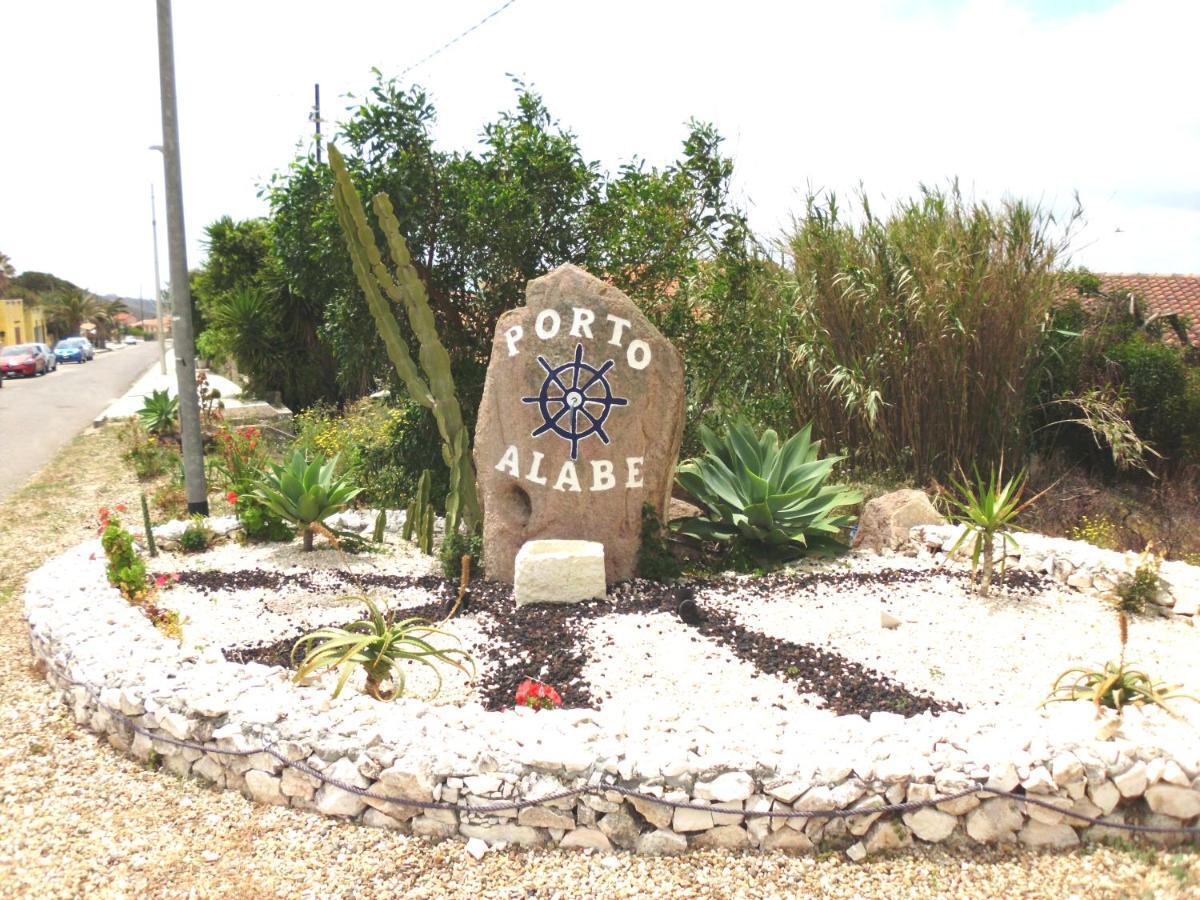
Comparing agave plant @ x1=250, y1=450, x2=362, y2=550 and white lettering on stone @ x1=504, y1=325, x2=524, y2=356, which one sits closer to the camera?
white lettering on stone @ x1=504, y1=325, x2=524, y2=356

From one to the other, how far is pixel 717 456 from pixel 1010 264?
9.77ft

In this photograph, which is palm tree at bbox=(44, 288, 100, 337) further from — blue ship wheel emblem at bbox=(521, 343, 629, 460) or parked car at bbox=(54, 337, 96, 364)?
blue ship wheel emblem at bbox=(521, 343, 629, 460)

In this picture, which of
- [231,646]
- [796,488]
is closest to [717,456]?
[796,488]

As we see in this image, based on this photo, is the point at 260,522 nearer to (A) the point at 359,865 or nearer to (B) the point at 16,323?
(A) the point at 359,865

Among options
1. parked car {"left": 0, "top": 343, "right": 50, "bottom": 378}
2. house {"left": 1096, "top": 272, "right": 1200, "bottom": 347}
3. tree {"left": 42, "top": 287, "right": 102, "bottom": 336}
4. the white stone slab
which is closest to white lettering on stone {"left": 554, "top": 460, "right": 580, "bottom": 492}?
the white stone slab

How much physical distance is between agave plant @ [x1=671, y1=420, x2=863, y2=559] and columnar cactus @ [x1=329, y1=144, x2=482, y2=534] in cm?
141

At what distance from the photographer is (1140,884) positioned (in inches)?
116

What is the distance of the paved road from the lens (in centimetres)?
1182

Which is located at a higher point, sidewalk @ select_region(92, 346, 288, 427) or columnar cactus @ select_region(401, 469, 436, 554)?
sidewalk @ select_region(92, 346, 288, 427)

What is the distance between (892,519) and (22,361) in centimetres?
2998

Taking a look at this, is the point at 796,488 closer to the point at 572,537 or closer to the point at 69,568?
the point at 572,537

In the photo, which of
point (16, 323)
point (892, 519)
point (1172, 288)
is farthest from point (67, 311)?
point (892, 519)

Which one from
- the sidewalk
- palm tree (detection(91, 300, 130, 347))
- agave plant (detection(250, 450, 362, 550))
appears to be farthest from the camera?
palm tree (detection(91, 300, 130, 347))

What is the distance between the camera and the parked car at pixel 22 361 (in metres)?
28.4
